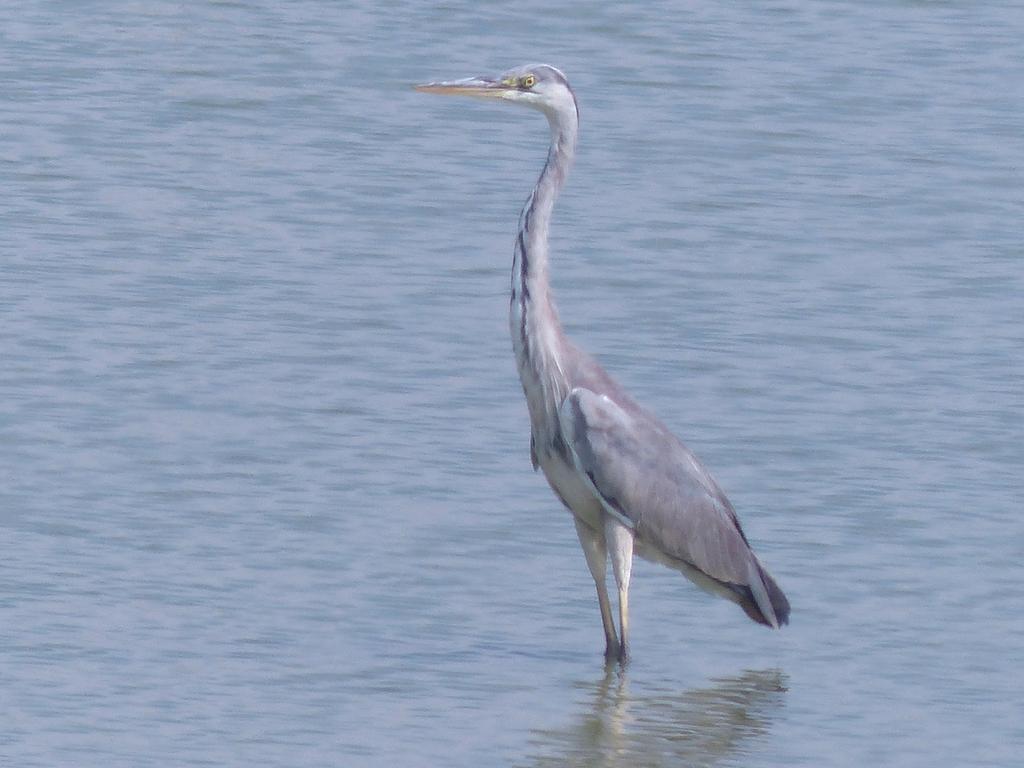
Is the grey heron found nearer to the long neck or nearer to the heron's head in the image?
the long neck

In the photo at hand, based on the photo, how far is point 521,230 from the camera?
334 inches

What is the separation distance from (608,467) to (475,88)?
1.36 metres

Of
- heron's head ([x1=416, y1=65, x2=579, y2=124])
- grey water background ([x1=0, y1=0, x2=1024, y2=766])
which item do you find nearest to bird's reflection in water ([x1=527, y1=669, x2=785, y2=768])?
grey water background ([x1=0, y1=0, x2=1024, y2=766])

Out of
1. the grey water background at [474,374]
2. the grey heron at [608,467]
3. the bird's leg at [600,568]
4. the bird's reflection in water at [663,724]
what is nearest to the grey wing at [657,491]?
the grey heron at [608,467]

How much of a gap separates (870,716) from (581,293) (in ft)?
15.2

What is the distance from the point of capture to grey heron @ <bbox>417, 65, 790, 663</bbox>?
8.43 metres

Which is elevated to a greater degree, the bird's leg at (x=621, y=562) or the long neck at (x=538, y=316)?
the long neck at (x=538, y=316)

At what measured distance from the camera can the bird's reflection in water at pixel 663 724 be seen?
7.52 m

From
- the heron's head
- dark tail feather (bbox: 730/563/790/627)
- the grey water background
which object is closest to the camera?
the grey water background

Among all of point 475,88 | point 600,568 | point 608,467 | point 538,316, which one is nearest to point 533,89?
point 475,88

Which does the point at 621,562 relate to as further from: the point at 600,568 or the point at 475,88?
the point at 475,88

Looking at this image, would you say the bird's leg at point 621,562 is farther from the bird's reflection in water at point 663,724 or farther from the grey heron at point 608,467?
the bird's reflection in water at point 663,724

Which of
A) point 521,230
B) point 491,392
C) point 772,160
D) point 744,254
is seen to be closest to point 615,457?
point 521,230

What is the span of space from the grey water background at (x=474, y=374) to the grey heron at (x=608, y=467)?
0.24 m
